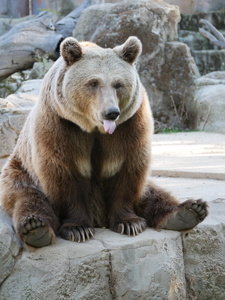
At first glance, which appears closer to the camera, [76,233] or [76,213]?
[76,233]

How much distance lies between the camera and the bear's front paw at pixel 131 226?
4117 mm

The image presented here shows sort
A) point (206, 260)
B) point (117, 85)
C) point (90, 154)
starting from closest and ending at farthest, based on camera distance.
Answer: point (117, 85)
point (90, 154)
point (206, 260)

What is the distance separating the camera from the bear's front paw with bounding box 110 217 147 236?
13.5ft

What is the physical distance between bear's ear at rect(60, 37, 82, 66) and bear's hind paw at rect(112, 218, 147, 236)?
4.68 ft

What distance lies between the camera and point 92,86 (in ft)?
13.1

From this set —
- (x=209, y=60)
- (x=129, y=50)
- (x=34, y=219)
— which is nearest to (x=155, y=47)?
(x=209, y=60)

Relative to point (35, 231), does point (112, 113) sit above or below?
above

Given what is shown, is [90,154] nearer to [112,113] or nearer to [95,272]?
[112,113]

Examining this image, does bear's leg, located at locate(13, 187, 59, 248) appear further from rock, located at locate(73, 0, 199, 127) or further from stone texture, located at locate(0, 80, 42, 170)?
rock, located at locate(73, 0, 199, 127)

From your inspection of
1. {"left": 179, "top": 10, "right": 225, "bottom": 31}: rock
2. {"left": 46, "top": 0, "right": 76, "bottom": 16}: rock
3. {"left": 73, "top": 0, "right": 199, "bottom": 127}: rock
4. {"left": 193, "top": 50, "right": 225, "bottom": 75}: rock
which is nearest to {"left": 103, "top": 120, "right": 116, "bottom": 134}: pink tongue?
{"left": 73, "top": 0, "right": 199, "bottom": 127}: rock

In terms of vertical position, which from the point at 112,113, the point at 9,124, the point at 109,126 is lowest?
the point at 9,124

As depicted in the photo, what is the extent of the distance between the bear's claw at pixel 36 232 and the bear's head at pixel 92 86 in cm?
88

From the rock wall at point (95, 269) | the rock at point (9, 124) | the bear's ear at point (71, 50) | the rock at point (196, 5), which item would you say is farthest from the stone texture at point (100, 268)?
the rock at point (196, 5)

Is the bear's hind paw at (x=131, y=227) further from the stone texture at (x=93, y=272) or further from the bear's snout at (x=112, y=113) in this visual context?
the bear's snout at (x=112, y=113)
